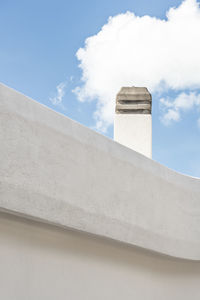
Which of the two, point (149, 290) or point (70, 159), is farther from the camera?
point (149, 290)

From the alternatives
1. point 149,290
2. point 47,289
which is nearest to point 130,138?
point 149,290

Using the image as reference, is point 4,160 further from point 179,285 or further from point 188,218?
point 179,285

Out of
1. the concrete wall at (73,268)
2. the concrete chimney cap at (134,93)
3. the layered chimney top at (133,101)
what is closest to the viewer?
the concrete wall at (73,268)

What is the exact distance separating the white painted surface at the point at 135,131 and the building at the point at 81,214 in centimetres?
185

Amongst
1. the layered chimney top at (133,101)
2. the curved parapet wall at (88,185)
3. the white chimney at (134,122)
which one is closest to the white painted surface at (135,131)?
the white chimney at (134,122)

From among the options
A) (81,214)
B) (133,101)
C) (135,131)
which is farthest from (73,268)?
(133,101)

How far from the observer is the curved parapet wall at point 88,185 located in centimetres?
445

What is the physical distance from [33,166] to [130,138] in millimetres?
4537

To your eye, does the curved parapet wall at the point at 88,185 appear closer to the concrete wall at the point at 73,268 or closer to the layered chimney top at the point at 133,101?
the concrete wall at the point at 73,268

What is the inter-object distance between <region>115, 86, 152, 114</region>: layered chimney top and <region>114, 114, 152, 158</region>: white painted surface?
0.11 m

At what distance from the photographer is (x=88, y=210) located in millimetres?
5262

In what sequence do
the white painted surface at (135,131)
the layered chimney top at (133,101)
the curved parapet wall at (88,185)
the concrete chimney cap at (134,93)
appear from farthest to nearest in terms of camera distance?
the concrete chimney cap at (134,93) < the layered chimney top at (133,101) < the white painted surface at (135,131) < the curved parapet wall at (88,185)

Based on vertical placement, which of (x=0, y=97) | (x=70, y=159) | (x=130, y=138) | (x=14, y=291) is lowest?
(x=14, y=291)

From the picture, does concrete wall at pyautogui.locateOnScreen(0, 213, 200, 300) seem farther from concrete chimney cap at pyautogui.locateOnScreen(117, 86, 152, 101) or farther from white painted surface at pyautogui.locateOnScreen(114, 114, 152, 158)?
concrete chimney cap at pyautogui.locateOnScreen(117, 86, 152, 101)
